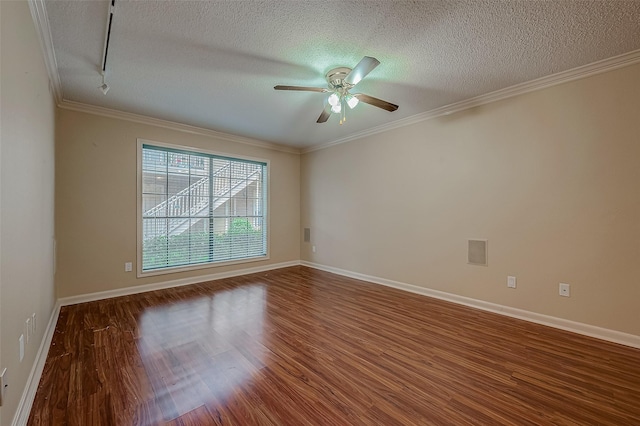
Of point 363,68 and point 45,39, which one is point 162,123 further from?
point 363,68

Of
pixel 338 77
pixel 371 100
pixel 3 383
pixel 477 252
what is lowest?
pixel 3 383

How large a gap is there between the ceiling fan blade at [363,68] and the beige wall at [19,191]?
2.00m

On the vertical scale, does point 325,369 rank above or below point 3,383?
below

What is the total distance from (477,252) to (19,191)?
4.13 meters

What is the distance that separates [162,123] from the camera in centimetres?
410

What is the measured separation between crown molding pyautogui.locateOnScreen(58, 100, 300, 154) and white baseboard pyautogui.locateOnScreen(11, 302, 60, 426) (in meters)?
2.62

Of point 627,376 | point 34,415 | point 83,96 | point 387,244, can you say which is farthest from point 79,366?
point 627,376

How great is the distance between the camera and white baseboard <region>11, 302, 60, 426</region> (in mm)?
1456

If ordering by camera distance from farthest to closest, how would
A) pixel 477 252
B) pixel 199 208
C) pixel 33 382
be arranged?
pixel 199 208 < pixel 477 252 < pixel 33 382

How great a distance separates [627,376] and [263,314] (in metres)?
3.09

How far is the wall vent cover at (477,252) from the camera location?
10.7 feet

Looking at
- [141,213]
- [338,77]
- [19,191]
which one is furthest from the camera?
[141,213]

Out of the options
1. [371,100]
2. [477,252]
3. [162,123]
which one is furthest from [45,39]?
[477,252]

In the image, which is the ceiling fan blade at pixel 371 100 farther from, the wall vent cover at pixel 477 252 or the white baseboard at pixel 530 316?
the white baseboard at pixel 530 316
